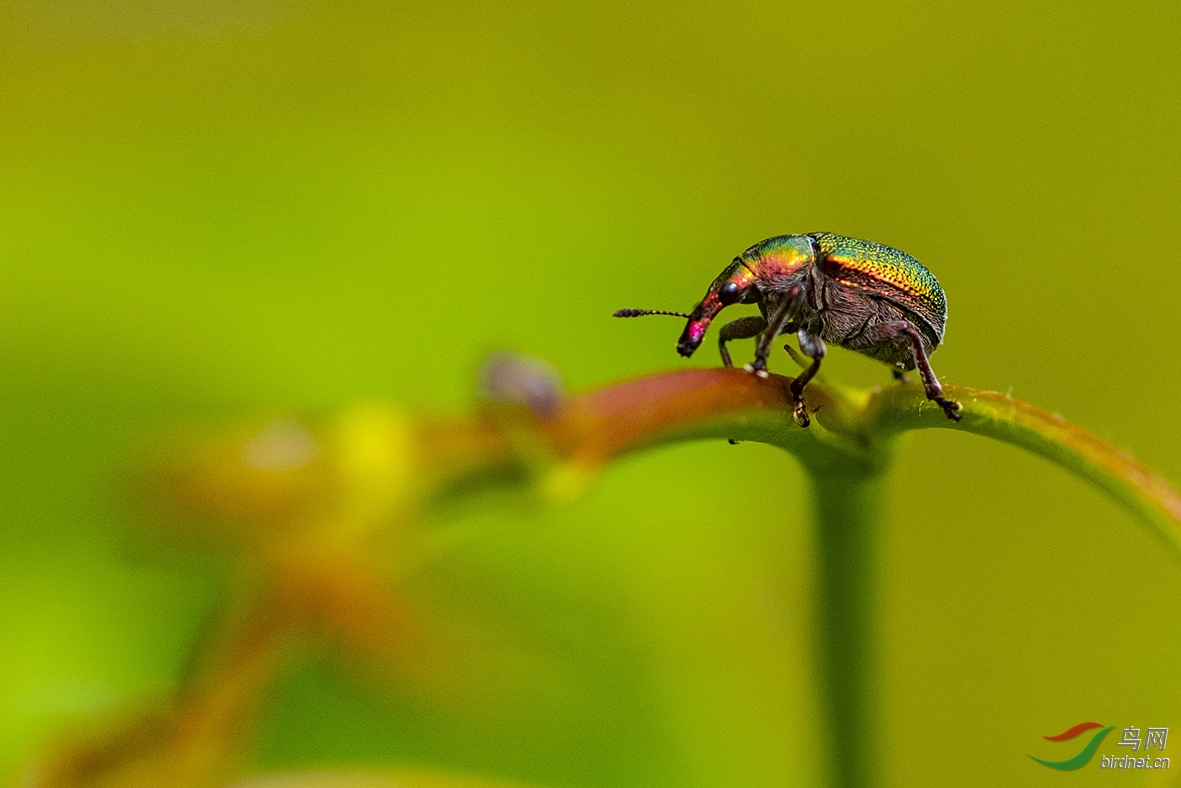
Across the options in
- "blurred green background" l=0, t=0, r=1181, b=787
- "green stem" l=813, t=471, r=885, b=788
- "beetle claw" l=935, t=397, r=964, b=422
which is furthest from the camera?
"blurred green background" l=0, t=0, r=1181, b=787

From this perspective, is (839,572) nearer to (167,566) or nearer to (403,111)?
(167,566)

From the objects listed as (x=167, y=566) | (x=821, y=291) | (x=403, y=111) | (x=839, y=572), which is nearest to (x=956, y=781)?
(x=839, y=572)

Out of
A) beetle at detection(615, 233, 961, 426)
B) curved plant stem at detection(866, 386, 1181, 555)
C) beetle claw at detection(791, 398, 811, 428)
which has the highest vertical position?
beetle at detection(615, 233, 961, 426)

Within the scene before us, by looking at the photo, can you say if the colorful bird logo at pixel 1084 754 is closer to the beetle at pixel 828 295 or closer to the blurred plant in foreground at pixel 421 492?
the blurred plant in foreground at pixel 421 492

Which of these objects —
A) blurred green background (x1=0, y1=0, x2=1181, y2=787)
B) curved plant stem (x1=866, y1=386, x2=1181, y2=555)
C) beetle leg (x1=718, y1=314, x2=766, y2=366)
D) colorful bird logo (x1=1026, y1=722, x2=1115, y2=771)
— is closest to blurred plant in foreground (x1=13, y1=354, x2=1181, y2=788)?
curved plant stem (x1=866, y1=386, x2=1181, y2=555)

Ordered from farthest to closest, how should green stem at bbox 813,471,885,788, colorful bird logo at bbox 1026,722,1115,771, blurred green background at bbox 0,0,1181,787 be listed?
1. blurred green background at bbox 0,0,1181,787
2. colorful bird logo at bbox 1026,722,1115,771
3. green stem at bbox 813,471,885,788

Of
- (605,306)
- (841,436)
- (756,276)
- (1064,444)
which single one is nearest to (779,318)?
(756,276)

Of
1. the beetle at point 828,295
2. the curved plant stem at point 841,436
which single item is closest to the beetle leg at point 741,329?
the beetle at point 828,295

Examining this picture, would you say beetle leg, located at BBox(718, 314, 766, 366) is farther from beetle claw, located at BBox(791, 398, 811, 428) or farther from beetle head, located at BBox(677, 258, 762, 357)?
beetle claw, located at BBox(791, 398, 811, 428)
